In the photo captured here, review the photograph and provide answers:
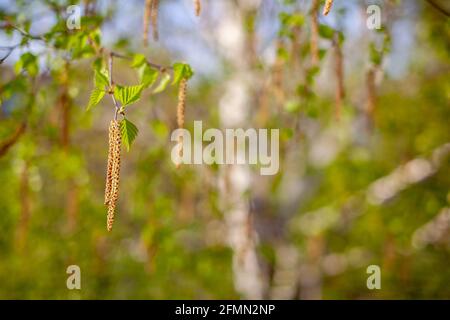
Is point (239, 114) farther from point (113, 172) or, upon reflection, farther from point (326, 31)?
point (113, 172)

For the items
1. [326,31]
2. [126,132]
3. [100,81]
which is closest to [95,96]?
[100,81]

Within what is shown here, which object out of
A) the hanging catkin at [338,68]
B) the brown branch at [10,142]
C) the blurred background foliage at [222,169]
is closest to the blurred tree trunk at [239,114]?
the blurred background foliage at [222,169]

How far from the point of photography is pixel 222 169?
343cm

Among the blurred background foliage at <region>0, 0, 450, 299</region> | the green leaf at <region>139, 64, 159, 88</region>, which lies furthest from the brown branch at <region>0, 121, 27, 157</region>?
the green leaf at <region>139, 64, 159, 88</region>

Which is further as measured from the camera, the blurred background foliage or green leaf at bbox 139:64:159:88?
the blurred background foliage

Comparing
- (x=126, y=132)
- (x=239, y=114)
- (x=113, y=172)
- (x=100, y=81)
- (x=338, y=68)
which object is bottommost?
(x=113, y=172)

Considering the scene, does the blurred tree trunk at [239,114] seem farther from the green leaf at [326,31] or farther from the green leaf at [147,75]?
the green leaf at [147,75]

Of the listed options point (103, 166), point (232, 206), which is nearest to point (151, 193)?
point (232, 206)

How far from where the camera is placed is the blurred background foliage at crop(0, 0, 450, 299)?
2.43 m

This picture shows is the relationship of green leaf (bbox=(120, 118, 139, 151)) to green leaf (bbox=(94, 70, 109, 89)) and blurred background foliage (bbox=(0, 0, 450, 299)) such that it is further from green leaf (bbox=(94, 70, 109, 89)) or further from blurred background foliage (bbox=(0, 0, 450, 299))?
blurred background foliage (bbox=(0, 0, 450, 299))

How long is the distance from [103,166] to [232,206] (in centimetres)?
273

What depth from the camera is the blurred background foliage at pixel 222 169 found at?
2.43m
